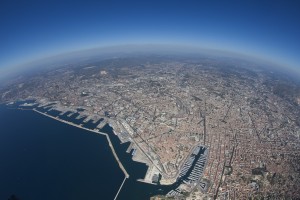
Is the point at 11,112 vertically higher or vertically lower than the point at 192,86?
lower

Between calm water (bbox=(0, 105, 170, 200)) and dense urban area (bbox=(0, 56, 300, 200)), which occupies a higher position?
dense urban area (bbox=(0, 56, 300, 200))

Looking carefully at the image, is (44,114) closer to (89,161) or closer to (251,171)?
(89,161)

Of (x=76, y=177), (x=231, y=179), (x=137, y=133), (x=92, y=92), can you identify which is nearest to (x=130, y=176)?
(x=76, y=177)

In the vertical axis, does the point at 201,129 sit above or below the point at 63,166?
above

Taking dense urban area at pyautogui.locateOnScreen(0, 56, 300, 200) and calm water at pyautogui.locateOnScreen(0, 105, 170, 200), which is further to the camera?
dense urban area at pyautogui.locateOnScreen(0, 56, 300, 200)

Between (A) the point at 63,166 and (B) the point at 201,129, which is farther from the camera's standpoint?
(B) the point at 201,129

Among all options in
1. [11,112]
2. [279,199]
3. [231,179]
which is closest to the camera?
[279,199]
